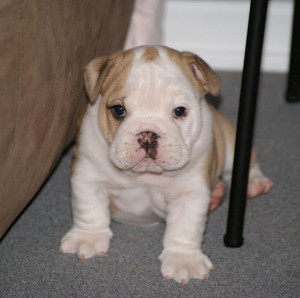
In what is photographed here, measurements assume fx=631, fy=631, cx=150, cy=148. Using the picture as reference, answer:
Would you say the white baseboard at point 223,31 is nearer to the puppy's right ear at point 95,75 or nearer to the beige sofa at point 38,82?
the beige sofa at point 38,82

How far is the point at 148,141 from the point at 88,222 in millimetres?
351

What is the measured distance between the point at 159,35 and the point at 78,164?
90 centimetres

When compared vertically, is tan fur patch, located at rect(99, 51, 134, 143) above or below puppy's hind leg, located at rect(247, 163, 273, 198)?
above

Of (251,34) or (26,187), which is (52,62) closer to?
(26,187)

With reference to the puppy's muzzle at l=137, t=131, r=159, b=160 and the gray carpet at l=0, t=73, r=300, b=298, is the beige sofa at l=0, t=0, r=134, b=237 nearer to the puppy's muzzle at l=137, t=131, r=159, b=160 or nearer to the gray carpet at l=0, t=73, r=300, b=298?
the gray carpet at l=0, t=73, r=300, b=298

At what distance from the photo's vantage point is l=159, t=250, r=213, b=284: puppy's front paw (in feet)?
5.20

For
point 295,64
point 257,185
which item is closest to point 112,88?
point 257,185

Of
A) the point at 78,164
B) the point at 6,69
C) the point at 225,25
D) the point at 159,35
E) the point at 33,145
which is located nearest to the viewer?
the point at 6,69

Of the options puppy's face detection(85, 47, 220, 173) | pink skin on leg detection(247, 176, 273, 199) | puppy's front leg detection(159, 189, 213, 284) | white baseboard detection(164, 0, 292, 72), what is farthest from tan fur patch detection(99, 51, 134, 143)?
white baseboard detection(164, 0, 292, 72)

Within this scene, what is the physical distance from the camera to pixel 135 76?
1.52 meters

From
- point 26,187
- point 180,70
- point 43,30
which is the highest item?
point 43,30

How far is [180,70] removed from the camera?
5.15 ft

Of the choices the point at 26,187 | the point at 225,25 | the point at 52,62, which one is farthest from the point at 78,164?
the point at 225,25

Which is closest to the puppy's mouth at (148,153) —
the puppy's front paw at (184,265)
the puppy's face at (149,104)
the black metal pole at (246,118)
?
the puppy's face at (149,104)
